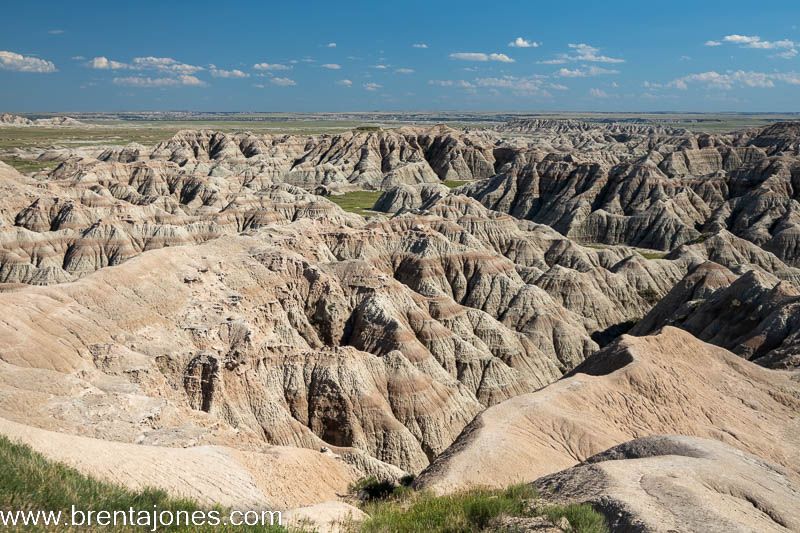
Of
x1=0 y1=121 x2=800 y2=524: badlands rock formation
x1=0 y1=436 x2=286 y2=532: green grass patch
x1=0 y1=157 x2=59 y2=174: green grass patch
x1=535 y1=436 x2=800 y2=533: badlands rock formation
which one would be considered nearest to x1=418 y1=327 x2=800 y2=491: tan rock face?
x1=0 y1=121 x2=800 y2=524: badlands rock formation

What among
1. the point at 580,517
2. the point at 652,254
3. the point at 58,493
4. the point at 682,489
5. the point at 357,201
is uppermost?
the point at 58,493

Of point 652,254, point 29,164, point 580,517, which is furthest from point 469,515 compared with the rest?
point 29,164

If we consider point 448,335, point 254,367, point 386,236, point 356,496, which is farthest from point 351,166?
point 356,496

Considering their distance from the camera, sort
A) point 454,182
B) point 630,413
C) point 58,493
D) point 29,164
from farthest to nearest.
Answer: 1. point 454,182
2. point 29,164
3. point 630,413
4. point 58,493

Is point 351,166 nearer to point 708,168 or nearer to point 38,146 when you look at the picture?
point 708,168

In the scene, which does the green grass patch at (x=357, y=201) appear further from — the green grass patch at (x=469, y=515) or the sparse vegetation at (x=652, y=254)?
the green grass patch at (x=469, y=515)

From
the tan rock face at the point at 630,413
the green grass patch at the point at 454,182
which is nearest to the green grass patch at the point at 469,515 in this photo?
the tan rock face at the point at 630,413

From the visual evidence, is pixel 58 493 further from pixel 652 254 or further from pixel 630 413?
pixel 652 254

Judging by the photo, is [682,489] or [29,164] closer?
[682,489]
